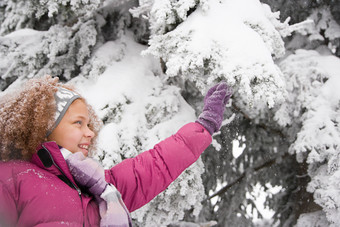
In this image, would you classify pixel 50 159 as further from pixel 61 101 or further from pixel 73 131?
pixel 61 101

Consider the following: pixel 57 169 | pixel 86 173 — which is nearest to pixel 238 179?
pixel 86 173

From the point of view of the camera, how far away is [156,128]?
296 cm

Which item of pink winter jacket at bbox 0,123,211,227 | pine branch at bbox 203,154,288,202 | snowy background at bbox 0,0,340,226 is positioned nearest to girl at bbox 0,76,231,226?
pink winter jacket at bbox 0,123,211,227

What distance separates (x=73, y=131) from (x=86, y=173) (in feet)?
0.83

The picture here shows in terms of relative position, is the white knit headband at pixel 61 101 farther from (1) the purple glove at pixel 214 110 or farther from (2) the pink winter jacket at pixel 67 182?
(1) the purple glove at pixel 214 110

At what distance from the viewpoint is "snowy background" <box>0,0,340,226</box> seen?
218 centimetres

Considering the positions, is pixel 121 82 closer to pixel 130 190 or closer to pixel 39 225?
pixel 130 190

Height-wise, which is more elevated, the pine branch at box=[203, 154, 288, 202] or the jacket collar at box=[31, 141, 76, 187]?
the jacket collar at box=[31, 141, 76, 187]

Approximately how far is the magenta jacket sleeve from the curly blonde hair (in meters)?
0.54

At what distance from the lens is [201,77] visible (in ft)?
7.36

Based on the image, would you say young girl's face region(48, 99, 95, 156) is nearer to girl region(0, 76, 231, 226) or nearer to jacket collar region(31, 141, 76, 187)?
girl region(0, 76, 231, 226)

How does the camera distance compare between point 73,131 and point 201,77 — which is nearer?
point 73,131

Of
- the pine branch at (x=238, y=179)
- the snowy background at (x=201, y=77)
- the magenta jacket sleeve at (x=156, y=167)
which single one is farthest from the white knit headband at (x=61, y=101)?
the pine branch at (x=238, y=179)

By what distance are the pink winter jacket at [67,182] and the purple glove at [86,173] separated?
35 mm
